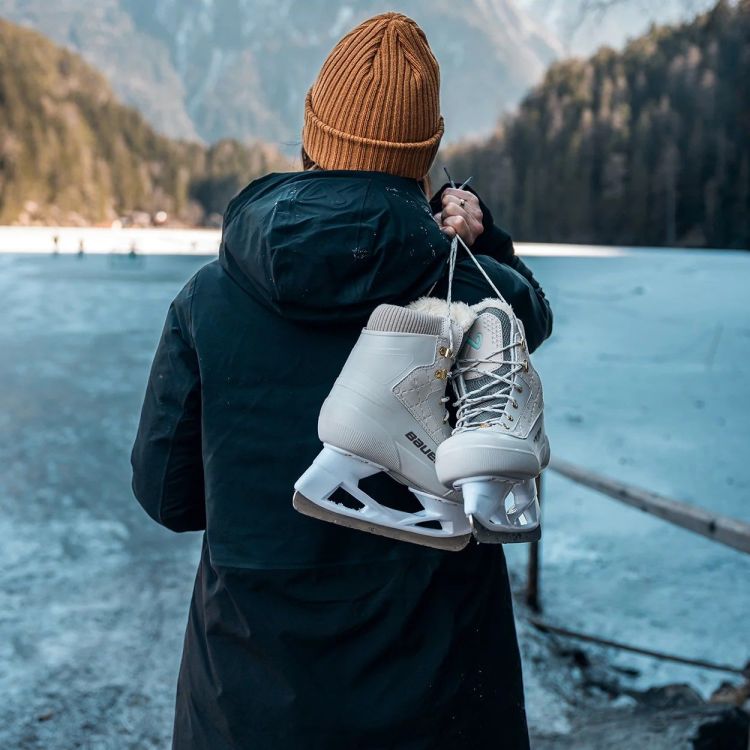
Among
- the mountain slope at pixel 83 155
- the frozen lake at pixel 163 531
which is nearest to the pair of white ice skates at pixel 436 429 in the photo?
the frozen lake at pixel 163 531

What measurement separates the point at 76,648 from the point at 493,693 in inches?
86.4

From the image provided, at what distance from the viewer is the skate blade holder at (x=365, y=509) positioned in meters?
0.90

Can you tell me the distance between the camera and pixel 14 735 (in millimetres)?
2354

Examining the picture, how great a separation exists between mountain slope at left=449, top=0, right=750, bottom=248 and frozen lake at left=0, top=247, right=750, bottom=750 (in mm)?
22494

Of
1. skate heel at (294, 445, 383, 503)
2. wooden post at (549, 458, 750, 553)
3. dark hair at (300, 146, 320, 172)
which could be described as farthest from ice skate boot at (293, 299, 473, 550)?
wooden post at (549, 458, 750, 553)

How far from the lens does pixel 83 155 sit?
6888 cm

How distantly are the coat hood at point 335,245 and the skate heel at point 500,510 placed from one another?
0.24 meters

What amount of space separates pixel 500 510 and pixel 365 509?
0.14m

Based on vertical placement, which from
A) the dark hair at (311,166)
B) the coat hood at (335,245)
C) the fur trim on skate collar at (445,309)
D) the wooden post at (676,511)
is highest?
the dark hair at (311,166)

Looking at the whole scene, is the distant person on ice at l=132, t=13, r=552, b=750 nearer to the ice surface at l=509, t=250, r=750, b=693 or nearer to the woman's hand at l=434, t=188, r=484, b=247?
the woman's hand at l=434, t=188, r=484, b=247

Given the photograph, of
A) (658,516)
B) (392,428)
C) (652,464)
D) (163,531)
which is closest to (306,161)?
(392,428)

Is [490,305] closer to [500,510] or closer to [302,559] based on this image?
[500,510]

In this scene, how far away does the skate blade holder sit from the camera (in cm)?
90

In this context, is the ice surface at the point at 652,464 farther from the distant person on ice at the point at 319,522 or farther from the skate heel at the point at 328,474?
the skate heel at the point at 328,474
